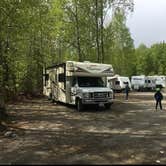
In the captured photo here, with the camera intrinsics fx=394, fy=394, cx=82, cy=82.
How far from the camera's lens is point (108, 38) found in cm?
4734

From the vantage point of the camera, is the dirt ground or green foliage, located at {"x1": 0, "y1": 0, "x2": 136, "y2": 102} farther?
green foliage, located at {"x1": 0, "y1": 0, "x2": 136, "y2": 102}

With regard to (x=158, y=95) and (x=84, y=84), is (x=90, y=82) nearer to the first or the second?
(x=84, y=84)

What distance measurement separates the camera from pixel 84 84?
24.2 meters

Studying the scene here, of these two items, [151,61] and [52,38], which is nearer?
[52,38]

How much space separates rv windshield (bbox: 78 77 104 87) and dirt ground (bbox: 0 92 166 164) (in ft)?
16.6

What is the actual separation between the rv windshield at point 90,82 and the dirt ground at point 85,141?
16.6ft

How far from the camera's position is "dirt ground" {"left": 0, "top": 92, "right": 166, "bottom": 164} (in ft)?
33.7

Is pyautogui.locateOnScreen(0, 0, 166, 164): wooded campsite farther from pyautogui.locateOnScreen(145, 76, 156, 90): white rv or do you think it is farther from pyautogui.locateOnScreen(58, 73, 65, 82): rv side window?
pyautogui.locateOnScreen(145, 76, 156, 90): white rv

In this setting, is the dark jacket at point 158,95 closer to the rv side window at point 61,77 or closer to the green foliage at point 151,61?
the rv side window at point 61,77

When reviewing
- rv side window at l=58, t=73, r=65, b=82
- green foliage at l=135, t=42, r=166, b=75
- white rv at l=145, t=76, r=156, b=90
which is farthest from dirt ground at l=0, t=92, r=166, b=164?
green foliage at l=135, t=42, r=166, b=75

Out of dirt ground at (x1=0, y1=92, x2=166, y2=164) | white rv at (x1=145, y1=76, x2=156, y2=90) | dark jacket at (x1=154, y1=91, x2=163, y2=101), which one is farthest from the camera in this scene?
white rv at (x1=145, y1=76, x2=156, y2=90)

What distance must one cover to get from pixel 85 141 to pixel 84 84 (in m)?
11.6

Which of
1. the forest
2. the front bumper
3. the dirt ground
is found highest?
the forest

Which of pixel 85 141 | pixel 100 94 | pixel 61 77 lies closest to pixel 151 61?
pixel 61 77
